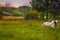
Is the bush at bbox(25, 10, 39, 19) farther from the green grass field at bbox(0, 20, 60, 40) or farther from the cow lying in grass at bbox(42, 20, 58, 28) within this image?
the cow lying in grass at bbox(42, 20, 58, 28)

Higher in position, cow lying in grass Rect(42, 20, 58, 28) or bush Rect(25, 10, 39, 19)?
bush Rect(25, 10, 39, 19)

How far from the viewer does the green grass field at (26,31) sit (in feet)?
A: 10.9

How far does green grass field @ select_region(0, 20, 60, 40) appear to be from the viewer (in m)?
3.33

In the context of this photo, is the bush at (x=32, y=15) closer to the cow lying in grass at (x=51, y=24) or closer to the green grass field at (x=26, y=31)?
the green grass field at (x=26, y=31)

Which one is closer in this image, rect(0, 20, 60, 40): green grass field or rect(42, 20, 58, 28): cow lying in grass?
rect(0, 20, 60, 40): green grass field

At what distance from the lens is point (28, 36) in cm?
336

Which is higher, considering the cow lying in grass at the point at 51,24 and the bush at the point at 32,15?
the bush at the point at 32,15

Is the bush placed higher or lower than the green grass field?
higher

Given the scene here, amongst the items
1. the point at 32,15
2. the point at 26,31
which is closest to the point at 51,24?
the point at 32,15

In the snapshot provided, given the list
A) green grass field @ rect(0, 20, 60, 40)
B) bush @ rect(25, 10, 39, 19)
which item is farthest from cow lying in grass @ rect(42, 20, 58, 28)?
bush @ rect(25, 10, 39, 19)

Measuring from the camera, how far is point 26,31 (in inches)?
143

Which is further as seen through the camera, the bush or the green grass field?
the bush

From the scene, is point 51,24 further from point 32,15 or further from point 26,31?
point 26,31

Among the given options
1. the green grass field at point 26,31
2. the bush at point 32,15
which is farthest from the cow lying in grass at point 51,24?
the bush at point 32,15
